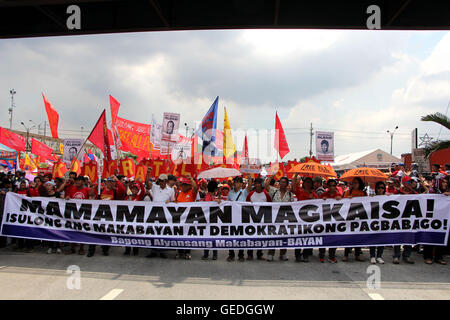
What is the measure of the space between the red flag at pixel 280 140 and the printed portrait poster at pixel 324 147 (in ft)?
14.4

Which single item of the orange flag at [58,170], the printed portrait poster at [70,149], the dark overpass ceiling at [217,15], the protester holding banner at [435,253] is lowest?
the protester holding banner at [435,253]

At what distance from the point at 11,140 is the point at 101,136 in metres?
6.74

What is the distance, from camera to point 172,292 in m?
4.21

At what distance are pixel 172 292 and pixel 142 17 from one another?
15.7 feet

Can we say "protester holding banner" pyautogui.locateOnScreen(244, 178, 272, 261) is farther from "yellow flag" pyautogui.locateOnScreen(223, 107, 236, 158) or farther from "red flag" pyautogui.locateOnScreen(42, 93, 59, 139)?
"red flag" pyautogui.locateOnScreen(42, 93, 59, 139)

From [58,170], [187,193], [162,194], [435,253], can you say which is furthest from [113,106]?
[435,253]

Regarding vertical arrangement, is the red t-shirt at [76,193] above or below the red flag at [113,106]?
below

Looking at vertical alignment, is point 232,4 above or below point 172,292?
above

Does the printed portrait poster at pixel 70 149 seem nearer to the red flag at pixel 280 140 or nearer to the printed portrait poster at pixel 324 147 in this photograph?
the red flag at pixel 280 140

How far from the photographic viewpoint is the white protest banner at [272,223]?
18.6ft

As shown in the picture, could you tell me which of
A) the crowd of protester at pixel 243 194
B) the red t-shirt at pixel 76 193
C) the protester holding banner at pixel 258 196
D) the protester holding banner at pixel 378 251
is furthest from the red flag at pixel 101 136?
the protester holding banner at pixel 378 251

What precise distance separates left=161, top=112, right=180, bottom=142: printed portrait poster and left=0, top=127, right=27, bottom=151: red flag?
21.1 feet

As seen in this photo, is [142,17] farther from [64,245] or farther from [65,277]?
[64,245]
